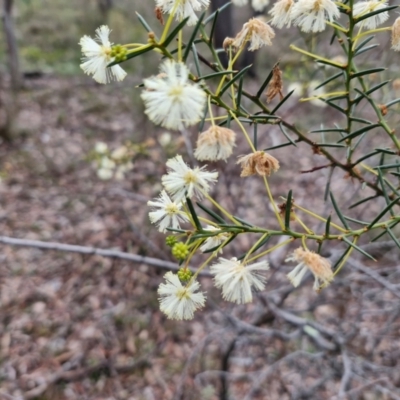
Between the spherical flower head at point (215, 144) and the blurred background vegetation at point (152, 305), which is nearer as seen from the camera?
the spherical flower head at point (215, 144)

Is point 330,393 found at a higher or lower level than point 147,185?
lower

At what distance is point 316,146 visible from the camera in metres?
0.66

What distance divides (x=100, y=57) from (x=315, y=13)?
0.31 meters

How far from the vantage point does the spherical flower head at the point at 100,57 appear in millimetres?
528

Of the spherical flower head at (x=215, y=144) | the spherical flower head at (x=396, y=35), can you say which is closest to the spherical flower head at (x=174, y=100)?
the spherical flower head at (x=215, y=144)

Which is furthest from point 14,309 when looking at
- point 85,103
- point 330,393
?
point 85,103

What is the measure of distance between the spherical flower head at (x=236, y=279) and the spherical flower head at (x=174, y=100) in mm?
224

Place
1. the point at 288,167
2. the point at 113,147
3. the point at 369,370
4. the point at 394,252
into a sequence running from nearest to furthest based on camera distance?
the point at 369,370
the point at 394,252
the point at 288,167
the point at 113,147

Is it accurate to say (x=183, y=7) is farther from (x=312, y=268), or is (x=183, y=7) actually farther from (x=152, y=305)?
(x=152, y=305)

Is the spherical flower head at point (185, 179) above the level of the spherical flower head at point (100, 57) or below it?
below

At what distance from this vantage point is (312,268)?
574mm

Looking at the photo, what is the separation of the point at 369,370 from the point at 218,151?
1.84 m

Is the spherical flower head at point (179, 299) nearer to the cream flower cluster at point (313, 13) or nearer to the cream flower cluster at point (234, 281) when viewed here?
the cream flower cluster at point (234, 281)

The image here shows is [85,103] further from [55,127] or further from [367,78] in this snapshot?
[367,78]
